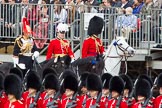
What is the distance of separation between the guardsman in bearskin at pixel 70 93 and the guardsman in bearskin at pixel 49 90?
13 centimetres

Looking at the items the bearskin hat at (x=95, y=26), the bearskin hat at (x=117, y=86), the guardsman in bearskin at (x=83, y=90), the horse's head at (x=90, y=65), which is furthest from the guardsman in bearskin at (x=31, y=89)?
the bearskin hat at (x=95, y=26)

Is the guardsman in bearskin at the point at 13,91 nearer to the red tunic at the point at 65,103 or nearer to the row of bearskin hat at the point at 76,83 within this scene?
the row of bearskin hat at the point at 76,83

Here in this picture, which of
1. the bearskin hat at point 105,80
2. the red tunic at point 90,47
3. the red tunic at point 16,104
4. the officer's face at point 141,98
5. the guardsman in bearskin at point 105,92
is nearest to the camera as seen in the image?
the red tunic at point 16,104

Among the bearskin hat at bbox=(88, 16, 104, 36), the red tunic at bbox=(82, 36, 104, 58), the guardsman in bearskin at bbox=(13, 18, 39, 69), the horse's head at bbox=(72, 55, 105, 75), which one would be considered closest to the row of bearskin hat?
the horse's head at bbox=(72, 55, 105, 75)

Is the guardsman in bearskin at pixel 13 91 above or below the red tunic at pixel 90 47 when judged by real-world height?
below

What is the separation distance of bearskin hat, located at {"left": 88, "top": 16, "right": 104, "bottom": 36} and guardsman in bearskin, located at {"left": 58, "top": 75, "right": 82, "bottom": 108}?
2.81m

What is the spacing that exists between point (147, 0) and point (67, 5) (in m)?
1.77

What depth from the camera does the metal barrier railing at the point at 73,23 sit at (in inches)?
781

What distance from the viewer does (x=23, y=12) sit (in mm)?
21188

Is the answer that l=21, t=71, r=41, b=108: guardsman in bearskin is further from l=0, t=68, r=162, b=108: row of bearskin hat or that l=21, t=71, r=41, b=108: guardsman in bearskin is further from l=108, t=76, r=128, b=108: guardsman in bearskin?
l=108, t=76, r=128, b=108: guardsman in bearskin

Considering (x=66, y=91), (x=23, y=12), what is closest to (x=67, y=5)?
(x=23, y=12)

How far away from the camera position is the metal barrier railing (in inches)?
781

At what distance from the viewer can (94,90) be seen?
1430cm

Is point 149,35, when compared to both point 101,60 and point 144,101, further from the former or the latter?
point 144,101
